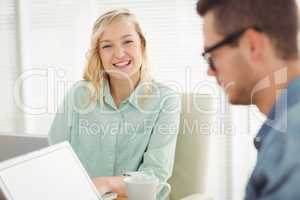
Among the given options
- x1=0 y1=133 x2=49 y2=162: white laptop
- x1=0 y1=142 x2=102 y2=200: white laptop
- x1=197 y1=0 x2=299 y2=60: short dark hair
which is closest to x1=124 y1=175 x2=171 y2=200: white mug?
x1=0 y1=142 x2=102 y2=200: white laptop

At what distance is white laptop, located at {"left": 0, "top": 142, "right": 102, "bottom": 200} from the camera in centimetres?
70

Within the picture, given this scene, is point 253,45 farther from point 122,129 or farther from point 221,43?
point 122,129

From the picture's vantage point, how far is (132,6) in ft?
6.06

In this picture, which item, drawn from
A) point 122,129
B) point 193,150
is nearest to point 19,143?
point 122,129

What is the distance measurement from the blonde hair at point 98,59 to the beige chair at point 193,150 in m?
0.20

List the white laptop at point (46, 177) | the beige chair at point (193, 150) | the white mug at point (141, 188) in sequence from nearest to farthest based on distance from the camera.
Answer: the white laptop at point (46, 177), the white mug at point (141, 188), the beige chair at point (193, 150)

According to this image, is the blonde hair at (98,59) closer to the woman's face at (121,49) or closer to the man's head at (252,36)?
the woman's face at (121,49)

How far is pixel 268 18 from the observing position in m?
0.53

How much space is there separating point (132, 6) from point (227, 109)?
2.07 feet

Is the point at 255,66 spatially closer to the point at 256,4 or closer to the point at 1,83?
the point at 256,4

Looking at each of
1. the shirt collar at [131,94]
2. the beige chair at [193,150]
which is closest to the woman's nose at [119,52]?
the shirt collar at [131,94]

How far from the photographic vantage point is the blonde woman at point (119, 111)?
1339mm

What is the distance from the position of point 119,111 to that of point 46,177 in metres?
0.65

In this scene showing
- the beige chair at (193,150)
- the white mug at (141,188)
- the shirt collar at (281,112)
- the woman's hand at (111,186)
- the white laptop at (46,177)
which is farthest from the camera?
the beige chair at (193,150)
